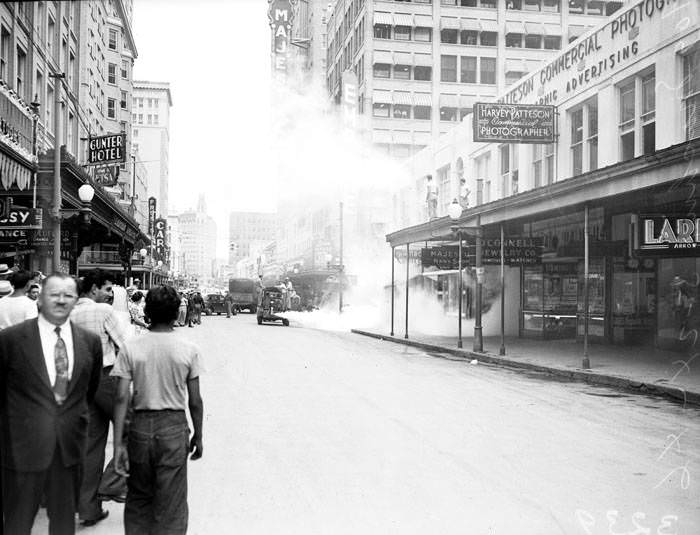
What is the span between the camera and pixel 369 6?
59.5 meters

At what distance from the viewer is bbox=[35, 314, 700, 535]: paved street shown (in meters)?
5.39

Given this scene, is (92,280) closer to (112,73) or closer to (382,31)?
(382,31)

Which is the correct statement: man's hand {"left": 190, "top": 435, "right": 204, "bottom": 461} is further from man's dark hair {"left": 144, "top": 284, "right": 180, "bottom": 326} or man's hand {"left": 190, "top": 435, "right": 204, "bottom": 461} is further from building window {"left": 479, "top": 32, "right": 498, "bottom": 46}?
building window {"left": 479, "top": 32, "right": 498, "bottom": 46}

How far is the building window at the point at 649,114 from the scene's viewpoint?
1820cm

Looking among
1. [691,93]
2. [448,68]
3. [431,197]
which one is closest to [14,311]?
[691,93]

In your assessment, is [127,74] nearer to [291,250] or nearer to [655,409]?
[291,250]

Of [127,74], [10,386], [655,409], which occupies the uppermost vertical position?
[127,74]

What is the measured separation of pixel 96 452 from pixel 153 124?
120042mm

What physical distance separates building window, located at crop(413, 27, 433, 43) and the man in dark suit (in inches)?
2370

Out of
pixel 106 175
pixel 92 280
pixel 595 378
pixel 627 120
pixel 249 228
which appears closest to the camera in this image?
pixel 92 280

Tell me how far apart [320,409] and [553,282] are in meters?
15.7

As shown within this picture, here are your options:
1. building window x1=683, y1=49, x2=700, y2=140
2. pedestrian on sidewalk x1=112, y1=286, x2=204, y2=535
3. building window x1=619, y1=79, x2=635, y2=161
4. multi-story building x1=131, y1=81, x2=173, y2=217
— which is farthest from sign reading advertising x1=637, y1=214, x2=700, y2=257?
multi-story building x1=131, y1=81, x2=173, y2=217

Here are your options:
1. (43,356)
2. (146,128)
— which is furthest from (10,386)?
(146,128)

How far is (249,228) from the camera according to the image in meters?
195
